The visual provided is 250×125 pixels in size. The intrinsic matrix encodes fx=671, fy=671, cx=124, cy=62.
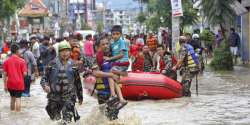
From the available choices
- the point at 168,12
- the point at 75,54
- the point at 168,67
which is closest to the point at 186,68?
the point at 168,67

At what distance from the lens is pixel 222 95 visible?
58.0 ft

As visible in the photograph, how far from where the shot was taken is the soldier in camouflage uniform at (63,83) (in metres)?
10.3

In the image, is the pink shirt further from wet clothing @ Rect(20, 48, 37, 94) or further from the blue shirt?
the blue shirt

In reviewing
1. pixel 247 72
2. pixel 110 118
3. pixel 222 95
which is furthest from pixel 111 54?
pixel 247 72

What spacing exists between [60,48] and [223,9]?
2156cm

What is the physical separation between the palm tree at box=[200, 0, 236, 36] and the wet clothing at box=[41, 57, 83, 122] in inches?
829

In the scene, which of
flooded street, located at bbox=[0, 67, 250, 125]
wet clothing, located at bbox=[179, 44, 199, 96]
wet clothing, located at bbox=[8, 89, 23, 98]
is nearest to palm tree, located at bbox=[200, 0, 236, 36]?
flooded street, located at bbox=[0, 67, 250, 125]

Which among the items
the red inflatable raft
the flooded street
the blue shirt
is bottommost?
the flooded street

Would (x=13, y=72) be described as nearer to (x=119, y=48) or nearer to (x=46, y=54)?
(x=119, y=48)

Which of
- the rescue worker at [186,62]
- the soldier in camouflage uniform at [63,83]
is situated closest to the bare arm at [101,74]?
the soldier in camouflage uniform at [63,83]

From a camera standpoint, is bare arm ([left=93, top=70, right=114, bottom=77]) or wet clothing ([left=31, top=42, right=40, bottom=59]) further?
wet clothing ([left=31, top=42, right=40, bottom=59])

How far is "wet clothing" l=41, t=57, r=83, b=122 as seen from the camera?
10281 mm

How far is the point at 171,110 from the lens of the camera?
14.5 meters

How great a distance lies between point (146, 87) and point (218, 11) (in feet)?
49.9
